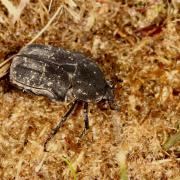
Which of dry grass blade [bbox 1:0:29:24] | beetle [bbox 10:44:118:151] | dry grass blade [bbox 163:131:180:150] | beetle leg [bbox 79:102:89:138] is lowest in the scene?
dry grass blade [bbox 163:131:180:150]

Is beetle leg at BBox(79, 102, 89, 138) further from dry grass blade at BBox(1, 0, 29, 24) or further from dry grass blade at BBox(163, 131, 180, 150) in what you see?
dry grass blade at BBox(1, 0, 29, 24)

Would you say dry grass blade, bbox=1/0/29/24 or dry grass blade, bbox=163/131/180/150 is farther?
dry grass blade, bbox=1/0/29/24

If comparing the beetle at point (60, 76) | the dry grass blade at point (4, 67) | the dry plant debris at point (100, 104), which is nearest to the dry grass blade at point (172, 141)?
the dry plant debris at point (100, 104)

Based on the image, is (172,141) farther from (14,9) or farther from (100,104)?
(14,9)

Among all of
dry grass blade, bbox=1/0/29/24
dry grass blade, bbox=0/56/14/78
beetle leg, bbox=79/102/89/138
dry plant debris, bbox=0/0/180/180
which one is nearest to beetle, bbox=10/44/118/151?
beetle leg, bbox=79/102/89/138

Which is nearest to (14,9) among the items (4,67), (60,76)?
(4,67)

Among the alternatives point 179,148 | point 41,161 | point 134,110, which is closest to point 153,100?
point 134,110
